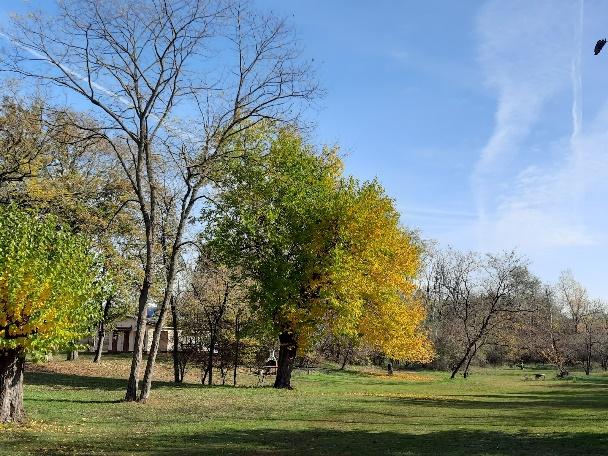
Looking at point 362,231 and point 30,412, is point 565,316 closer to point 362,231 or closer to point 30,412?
point 362,231

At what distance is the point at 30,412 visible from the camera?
15.9 meters

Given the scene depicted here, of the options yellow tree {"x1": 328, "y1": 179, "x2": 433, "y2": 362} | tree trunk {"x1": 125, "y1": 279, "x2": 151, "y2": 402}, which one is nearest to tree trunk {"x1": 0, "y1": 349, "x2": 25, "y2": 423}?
tree trunk {"x1": 125, "y1": 279, "x2": 151, "y2": 402}

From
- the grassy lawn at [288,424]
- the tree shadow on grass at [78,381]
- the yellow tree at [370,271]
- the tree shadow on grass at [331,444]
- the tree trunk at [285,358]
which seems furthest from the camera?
the tree trunk at [285,358]

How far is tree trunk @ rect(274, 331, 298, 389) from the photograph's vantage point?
30.1 m

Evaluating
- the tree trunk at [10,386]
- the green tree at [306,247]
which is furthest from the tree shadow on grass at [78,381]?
the tree trunk at [10,386]

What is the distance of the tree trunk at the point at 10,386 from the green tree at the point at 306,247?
46.8ft

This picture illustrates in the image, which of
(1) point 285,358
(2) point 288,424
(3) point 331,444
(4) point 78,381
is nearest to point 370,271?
(1) point 285,358

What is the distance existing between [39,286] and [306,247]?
16452 mm

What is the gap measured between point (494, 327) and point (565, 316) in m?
45.9

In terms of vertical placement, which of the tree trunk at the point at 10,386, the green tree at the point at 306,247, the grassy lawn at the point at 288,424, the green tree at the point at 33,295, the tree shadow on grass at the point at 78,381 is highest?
the green tree at the point at 306,247

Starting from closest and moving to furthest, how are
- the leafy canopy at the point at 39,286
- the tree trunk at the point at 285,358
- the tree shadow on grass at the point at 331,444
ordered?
the tree shadow on grass at the point at 331,444 < the leafy canopy at the point at 39,286 < the tree trunk at the point at 285,358

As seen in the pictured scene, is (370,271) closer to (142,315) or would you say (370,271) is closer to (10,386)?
(142,315)

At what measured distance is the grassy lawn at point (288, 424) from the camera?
12.1 m

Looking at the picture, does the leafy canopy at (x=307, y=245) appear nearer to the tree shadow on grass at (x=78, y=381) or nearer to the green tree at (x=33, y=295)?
the tree shadow on grass at (x=78, y=381)
